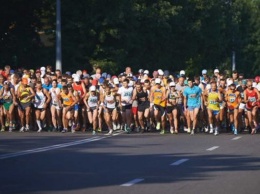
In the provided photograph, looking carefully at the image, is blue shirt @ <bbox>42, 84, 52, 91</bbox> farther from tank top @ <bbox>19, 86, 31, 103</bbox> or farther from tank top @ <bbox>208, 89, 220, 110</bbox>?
tank top @ <bbox>208, 89, 220, 110</bbox>

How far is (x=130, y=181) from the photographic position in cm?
1594

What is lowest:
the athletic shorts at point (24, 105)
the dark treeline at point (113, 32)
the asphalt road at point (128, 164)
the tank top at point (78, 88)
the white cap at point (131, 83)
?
the asphalt road at point (128, 164)

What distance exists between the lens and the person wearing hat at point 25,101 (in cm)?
3069

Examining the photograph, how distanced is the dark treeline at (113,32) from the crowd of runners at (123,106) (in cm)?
1868

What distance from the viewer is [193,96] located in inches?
1200

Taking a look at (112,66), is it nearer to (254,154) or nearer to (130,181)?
(254,154)

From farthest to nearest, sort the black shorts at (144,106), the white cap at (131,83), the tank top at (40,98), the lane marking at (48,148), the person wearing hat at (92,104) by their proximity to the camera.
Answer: the white cap at (131,83) < the black shorts at (144,106) < the tank top at (40,98) < the person wearing hat at (92,104) < the lane marking at (48,148)

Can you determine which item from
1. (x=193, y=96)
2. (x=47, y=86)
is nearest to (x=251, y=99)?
(x=193, y=96)

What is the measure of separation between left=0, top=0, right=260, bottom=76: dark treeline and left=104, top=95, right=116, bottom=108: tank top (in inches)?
775

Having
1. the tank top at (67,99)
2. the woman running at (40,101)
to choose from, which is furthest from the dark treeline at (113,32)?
the tank top at (67,99)

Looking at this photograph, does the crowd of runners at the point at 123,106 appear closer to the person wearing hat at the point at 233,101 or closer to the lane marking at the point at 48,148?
the person wearing hat at the point at 233,101

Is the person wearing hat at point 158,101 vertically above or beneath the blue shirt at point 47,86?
Answer: beneath

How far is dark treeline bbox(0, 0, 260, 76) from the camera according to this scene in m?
50.7

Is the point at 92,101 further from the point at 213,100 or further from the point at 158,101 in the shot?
the point at 213,100
